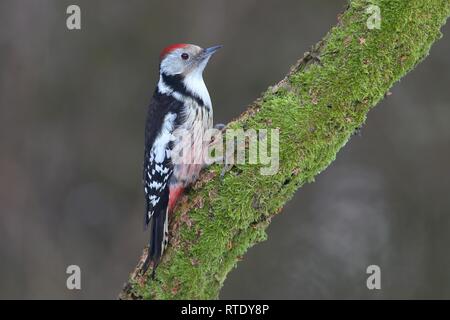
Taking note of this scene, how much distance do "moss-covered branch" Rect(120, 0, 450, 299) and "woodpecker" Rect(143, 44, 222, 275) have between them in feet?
1.22

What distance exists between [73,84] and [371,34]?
4705 millimetres

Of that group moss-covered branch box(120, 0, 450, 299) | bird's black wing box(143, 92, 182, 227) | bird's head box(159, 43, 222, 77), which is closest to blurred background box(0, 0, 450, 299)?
bird's head box(159, 43, 222, 77)

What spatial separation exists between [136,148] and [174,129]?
317cm

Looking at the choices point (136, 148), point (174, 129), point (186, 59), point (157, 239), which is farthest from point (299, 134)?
point (136, 148)

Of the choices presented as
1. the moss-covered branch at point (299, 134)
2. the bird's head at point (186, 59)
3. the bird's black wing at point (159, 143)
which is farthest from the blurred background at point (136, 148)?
Result: the moss-covered branch at point (299, 134)

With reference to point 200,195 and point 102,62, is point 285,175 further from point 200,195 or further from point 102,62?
point 102,62

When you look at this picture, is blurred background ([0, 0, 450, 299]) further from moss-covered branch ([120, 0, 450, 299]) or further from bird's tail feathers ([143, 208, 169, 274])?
moss-covered branch ([120, 0, 450, 299])

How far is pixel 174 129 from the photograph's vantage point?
395cm

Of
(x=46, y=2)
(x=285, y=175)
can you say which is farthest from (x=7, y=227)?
(x=285, y=175)

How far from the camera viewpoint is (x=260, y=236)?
3.05 meters

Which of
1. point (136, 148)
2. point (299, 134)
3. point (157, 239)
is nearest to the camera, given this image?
point (299, 134)

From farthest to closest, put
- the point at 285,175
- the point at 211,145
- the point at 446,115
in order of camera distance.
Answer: the point at 446,115 < the point at 211,145 < the point at 285,175

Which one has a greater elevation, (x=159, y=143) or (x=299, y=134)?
(x=159, y=143)

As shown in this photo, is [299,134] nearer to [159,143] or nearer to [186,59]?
[159,143]
